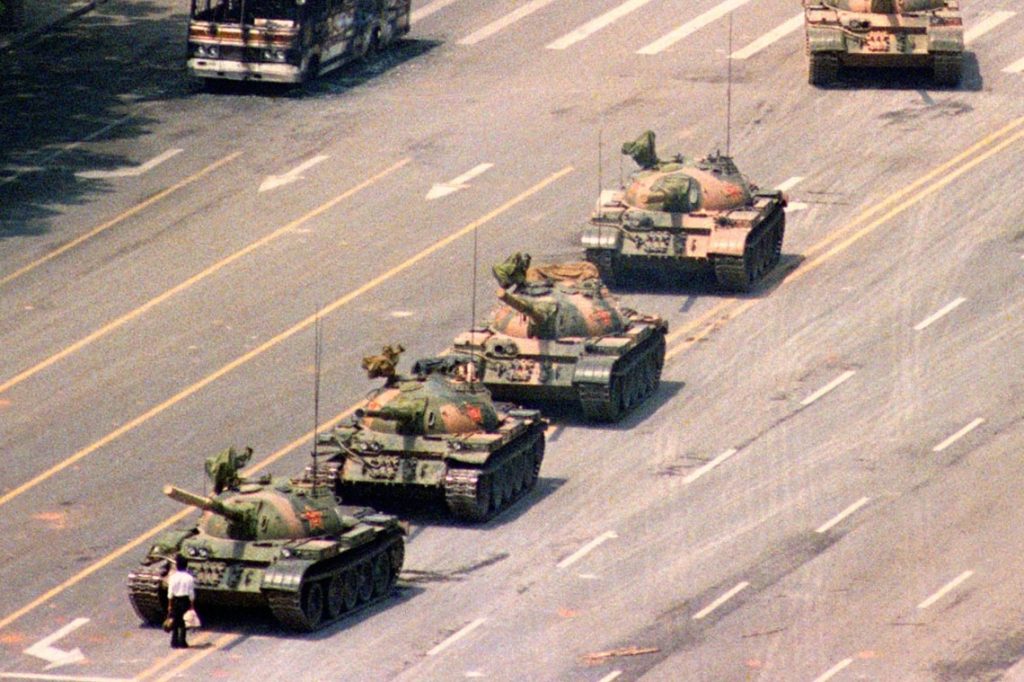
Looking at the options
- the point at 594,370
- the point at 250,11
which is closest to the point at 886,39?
the point at 250,11

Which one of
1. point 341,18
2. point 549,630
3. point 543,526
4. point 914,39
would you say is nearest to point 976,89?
point 914,39

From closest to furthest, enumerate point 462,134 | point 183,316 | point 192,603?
1. point 192,603
2. point 183,316
3. point 462,134

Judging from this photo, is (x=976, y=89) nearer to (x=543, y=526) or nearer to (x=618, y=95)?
(x=618, y=95)

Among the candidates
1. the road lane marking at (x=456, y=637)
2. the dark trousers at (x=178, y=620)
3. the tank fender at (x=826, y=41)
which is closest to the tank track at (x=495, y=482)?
the road lane marking at (x=456, y=637)

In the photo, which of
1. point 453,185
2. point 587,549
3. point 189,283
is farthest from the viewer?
point 453,185

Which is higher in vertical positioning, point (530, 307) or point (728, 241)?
point (530, 307)

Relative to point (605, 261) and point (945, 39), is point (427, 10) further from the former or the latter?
point (605, 261)

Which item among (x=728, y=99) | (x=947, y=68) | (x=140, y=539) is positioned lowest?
(x=140, y=539)

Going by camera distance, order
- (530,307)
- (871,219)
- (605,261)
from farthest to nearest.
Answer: (871,219) < (605,261) < (530,307)
